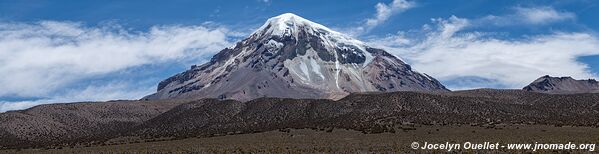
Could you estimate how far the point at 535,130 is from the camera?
7762 cm

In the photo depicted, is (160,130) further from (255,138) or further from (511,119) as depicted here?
(511,119)

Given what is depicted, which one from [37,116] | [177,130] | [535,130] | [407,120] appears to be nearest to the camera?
[535,130]

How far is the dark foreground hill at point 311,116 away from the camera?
95750 mm

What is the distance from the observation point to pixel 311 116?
11431cm

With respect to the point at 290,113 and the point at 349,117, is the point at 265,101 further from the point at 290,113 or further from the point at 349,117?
the point at 349,117

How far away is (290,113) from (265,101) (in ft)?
38.1

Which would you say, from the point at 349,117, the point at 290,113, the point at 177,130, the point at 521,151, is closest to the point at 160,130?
the point at 177,130

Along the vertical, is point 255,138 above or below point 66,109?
below

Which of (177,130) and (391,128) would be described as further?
(177,130)

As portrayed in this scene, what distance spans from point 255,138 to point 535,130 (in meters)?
31.8

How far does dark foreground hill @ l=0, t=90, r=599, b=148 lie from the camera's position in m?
95.8

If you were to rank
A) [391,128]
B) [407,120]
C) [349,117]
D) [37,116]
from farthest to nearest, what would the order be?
1. [37,116]
2. [349,117]
3. [407,120]
4. [391,128]

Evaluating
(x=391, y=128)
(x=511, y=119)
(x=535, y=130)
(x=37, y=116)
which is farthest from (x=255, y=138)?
(x=37, y=116)

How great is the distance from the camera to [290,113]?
390ft
